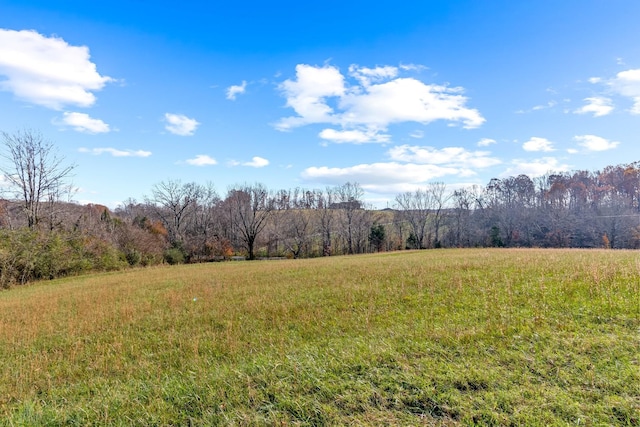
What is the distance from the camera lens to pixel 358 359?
4555mm

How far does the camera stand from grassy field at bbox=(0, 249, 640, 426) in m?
3.32

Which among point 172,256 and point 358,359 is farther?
point 172,256

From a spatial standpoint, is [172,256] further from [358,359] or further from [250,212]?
[358,359]

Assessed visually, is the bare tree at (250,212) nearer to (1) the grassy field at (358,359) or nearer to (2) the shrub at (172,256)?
(2) the shrub at (172,256)

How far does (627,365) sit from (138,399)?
635cm

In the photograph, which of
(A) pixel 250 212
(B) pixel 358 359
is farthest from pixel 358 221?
(B) pixel 358 359

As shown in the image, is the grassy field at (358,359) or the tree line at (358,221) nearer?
the grassy field at (358,359)

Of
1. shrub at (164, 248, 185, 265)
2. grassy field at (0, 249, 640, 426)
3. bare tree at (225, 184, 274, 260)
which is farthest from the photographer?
bare tree at (225, 184, 274, 260)

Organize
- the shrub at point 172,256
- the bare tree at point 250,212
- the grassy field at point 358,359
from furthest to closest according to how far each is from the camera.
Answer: the bare tree at point 250,212
the shrub at point 172,256
the grassy field at point 358,359

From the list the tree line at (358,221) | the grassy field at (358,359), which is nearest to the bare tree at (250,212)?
the tree line at (358,221)

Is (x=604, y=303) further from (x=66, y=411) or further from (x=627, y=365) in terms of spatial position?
(x=66, y=411)

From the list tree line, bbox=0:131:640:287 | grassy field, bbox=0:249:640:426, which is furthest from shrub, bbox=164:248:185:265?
grassy field, bbox=0:249:640:426

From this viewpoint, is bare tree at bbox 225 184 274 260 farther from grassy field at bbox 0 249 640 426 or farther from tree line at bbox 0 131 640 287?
grassy field at bbox 0 249 640 426

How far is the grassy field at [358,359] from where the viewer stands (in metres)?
3.32
